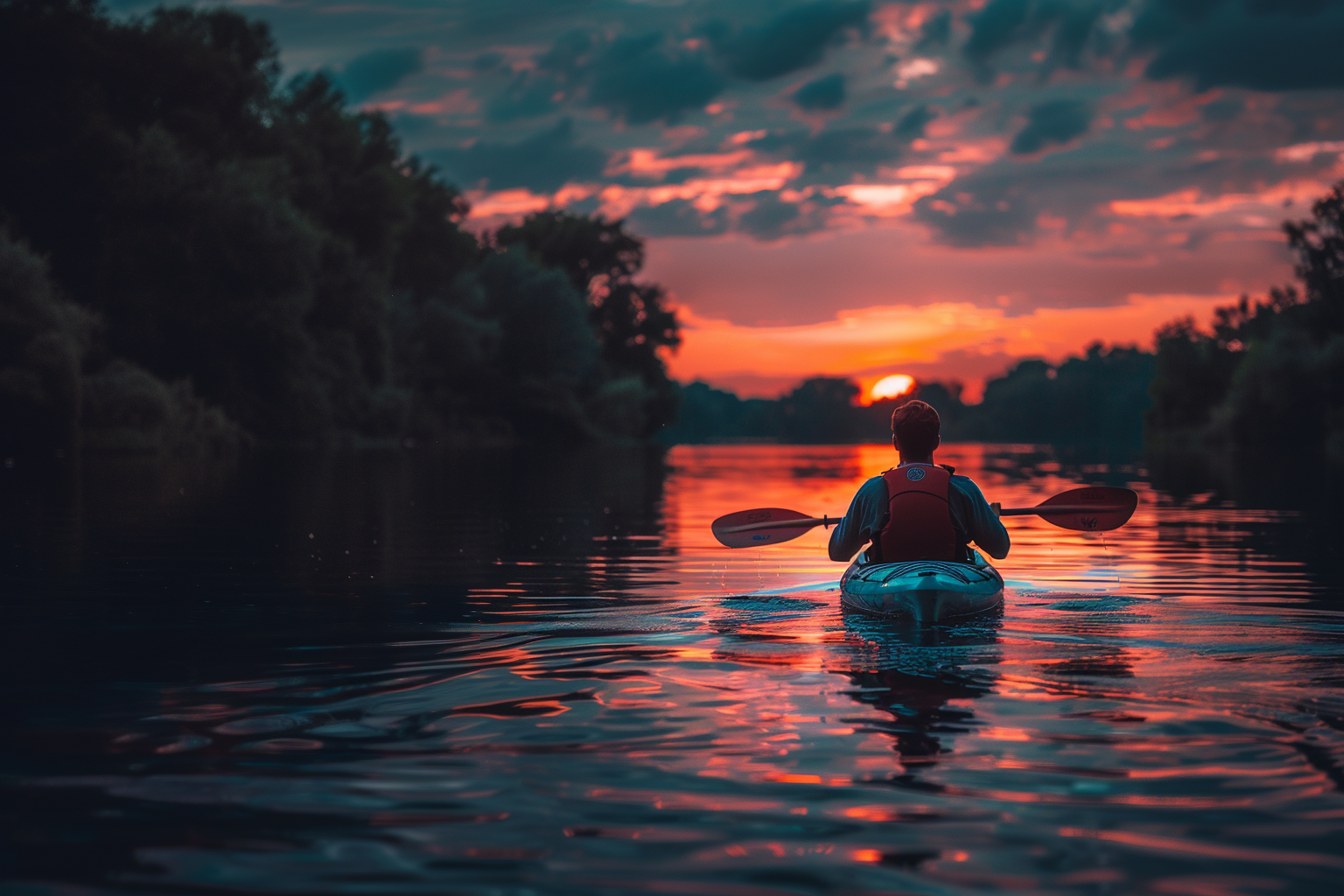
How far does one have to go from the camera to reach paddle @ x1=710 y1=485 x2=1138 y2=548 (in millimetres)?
11273

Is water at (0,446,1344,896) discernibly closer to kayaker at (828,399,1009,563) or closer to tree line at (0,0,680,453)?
kayaker at (828,399,1009,563)

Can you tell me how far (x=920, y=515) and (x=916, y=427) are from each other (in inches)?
23.2

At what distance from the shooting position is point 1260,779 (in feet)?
15.5

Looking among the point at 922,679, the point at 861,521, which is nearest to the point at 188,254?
the point at 861,521

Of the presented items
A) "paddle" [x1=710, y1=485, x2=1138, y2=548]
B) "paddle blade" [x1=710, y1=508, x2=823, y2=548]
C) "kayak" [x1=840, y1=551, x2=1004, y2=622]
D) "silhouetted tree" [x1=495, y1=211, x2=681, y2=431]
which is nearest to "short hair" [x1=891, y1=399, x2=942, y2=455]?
"kayak" [x1=840, y1=551, x2=1004, y2=622]

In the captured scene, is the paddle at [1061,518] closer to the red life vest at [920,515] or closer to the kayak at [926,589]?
the red life vest at [920,515]

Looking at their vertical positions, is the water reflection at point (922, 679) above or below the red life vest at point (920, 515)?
below

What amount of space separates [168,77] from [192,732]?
5576 centimetres

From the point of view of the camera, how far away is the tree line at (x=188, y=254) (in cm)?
4147

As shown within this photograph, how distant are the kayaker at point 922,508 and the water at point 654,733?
58 centimetres

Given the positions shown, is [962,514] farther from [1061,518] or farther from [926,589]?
[1061,518]

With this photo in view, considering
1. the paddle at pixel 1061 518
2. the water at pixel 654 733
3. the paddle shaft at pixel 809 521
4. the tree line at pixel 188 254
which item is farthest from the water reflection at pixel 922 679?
the tree line at pixel 188 254

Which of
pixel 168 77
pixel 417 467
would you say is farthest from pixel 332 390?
pixel 417 467

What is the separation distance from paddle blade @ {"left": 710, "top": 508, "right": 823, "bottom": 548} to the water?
1.39 feet
